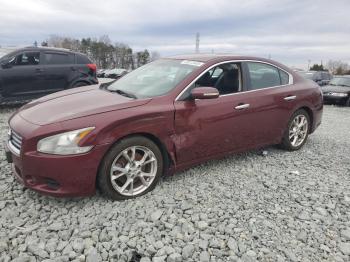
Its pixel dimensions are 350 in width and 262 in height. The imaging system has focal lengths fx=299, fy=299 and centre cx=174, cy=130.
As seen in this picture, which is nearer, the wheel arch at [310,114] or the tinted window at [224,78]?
the tinted window at [224,78]

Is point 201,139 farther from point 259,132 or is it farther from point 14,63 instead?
point 14,63

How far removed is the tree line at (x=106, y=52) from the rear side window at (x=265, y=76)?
61.2 metres

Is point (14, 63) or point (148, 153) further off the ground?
point (14, 63)

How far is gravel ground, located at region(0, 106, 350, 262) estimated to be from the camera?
2.41 meters

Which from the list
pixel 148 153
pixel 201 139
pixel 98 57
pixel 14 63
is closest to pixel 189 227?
pixel 148 153

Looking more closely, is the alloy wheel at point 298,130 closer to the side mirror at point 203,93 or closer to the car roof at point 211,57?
the car roof at point 211,57

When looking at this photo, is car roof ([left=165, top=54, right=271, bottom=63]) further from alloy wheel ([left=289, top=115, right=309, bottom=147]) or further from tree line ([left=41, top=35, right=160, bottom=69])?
tree line ([left=41, top=35, right=160, bottom=69])

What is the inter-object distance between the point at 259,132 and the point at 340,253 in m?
1.97

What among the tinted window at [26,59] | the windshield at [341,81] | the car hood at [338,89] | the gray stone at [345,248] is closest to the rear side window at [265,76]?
the gray stone at [345,248]

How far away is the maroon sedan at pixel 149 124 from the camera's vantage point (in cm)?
274

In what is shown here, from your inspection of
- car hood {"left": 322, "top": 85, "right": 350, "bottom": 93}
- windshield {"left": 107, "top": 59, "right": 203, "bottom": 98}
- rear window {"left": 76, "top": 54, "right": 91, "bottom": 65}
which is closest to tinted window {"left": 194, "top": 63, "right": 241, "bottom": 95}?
windshield {"left": 107, "top": 59, "right": 203, "bottom": 98}

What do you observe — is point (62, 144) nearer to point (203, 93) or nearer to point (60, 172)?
point (60, 172)

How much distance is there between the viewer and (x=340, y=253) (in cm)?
248

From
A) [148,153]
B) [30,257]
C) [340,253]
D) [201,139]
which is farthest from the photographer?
[201,139]
